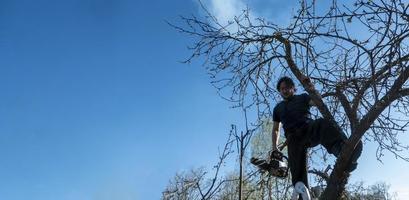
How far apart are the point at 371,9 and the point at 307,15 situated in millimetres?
612

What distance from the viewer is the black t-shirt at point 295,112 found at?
5.37 m

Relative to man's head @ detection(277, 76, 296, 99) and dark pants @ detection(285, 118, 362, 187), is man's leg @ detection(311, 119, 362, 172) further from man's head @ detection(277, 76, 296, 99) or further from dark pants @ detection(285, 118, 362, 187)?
man's head @ detection(277, 76, 296, 99)

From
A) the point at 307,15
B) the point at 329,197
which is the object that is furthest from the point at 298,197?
the point at 307,15

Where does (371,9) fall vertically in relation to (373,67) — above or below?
above

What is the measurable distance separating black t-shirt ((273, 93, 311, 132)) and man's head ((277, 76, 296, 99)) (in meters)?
0.07

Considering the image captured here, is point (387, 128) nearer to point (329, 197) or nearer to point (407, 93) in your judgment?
point (407, 93)

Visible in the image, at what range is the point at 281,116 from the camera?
5.62 m

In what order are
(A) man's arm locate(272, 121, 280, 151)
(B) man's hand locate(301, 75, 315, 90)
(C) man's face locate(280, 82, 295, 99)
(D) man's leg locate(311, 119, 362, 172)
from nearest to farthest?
(D) man's leg locate(311, 119, 362, 172), (B) man's hand locate(301, 75, 315, 90), (C) man's face locate(280, 82, 295, 99), (A) man's arm locate(272, 121, 280, 151)

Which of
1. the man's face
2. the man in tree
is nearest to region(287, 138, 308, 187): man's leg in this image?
the man in tree

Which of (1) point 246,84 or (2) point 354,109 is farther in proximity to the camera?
(1) point 246,84

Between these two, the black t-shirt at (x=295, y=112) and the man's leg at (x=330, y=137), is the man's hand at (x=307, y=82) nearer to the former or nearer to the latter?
the black t-shirt at (x=295, y=112)

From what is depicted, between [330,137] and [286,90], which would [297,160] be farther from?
[286,90]

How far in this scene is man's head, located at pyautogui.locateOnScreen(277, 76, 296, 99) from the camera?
567 centimetres

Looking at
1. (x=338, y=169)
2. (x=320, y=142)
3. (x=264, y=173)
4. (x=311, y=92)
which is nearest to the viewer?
(x=338, y=169)
